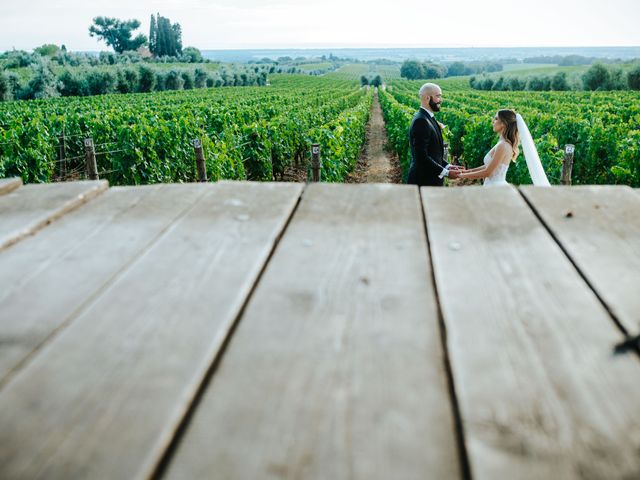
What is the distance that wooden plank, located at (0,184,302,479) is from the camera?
0.58 metres

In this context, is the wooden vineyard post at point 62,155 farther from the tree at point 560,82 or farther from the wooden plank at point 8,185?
the tree at point 560,82

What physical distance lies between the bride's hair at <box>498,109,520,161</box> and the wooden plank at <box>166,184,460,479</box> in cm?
505

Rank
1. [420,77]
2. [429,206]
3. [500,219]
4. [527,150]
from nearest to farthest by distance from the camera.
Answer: [500,219] → [429,206] → [527,150] → [420,77]

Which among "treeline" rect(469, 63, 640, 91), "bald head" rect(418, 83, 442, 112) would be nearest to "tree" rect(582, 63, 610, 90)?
"treeline" rect(469, 63, 640, 91)

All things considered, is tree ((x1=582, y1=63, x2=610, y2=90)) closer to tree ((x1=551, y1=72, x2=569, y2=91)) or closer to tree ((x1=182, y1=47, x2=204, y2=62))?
tree ((x1=551, y1=72, x2=569, y2=91))

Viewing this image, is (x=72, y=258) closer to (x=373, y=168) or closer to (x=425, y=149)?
(x=425, y=149)

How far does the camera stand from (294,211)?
1.34 m

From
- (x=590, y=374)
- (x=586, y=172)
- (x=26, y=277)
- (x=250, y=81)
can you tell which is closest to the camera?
(x=590, y=374)

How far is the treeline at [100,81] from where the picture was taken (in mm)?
46188

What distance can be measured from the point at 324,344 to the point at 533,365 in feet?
1.02

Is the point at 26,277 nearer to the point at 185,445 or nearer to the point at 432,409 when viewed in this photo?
the point at 185,445

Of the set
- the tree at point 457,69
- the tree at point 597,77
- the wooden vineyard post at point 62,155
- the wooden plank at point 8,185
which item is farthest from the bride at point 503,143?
the tree at point 457,69

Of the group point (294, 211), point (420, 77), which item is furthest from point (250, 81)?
point (294, 211)

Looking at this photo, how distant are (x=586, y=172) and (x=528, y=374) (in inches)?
474
